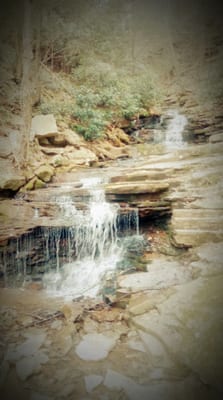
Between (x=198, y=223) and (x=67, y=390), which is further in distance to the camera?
(x=198, y=223)

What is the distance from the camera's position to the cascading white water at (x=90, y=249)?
230 cm

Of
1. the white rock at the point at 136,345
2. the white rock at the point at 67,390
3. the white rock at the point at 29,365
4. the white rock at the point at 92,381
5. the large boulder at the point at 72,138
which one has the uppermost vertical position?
the large boulder at the point at 72,138

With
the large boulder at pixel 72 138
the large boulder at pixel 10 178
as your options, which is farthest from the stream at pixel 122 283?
the large boulder at pixel 72 138

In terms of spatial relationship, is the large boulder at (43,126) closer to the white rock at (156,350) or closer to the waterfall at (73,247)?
the waterfall at (73,247)

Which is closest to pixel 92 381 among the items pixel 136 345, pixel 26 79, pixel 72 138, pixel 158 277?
pixel 136 345

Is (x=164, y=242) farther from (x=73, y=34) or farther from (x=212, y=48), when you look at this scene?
(x=73, y=34)

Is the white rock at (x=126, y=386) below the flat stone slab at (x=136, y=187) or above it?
below

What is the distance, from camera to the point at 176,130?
2.42m

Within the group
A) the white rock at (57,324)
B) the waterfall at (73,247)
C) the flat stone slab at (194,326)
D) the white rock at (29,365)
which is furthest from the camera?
the waterfall at (73,247)

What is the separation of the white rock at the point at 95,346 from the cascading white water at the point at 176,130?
1.72 metres

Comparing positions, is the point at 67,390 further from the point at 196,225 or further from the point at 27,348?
the point at 196,225

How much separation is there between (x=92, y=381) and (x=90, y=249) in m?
0.98

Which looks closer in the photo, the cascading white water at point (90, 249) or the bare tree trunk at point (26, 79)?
the cascading white water at point (90, 249)

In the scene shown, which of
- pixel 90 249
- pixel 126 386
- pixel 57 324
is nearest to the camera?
pixel 126 386
